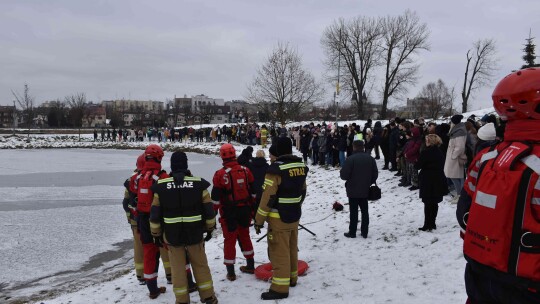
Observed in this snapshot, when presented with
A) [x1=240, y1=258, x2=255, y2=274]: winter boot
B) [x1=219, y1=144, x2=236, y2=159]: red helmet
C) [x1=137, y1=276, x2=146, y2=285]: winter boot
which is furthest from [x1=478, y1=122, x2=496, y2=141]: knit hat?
[x1=137, y1=276, x2=146, y2=285]: winter boot

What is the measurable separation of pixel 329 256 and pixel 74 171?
16.8 m

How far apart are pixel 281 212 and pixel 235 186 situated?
3.22 ft

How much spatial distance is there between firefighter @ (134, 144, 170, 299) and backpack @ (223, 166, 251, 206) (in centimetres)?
90

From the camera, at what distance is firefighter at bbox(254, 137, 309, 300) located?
4.95 m

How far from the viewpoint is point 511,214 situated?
6.46 ft

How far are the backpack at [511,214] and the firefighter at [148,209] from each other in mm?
3895

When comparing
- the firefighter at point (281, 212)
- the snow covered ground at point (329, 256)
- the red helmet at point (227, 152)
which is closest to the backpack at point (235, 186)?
the red helmet at point (227, 152)

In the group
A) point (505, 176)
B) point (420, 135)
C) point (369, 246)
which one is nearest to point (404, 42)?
point (420, 135)

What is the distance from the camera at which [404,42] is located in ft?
139

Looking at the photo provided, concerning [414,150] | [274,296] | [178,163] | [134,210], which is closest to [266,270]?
[274,296]

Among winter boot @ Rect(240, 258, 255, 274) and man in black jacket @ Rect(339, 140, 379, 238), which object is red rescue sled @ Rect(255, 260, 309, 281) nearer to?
winter boot @ Rect(240, 258, 255, 274)

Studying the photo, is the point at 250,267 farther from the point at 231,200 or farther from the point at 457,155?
the point at 457,155

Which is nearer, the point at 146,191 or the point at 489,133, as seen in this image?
the point at 146,191

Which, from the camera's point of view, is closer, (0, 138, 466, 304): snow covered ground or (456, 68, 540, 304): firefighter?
(456, 68, 540, 304): firefighter
